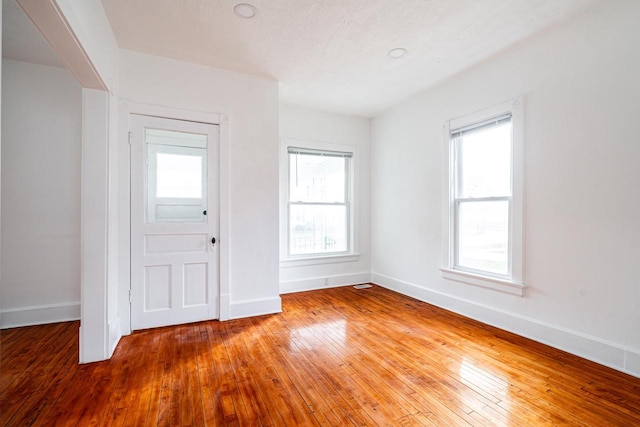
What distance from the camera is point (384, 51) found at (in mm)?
3275

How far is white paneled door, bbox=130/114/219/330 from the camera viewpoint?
3.30m

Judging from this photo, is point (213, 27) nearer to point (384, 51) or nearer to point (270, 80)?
point (270, 80)

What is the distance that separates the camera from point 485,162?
361 cm

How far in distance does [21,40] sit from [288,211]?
3397 mm

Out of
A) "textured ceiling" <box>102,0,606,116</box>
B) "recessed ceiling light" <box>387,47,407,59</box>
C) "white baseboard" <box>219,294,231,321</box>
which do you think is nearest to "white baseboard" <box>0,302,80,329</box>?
"white baseboard" <box>219,294,231,321</box>

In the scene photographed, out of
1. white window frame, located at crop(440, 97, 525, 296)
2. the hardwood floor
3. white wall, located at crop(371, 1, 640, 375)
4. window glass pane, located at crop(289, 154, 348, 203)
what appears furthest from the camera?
window glass pane, located at crop(289, 154, 348, 203)

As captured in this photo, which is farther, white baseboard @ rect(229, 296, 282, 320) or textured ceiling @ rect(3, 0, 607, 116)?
white baseboard @ rect(229, 296, 282, 320)

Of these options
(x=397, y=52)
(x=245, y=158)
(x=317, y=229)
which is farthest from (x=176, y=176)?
(x=397, y=52)

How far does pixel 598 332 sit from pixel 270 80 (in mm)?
4072

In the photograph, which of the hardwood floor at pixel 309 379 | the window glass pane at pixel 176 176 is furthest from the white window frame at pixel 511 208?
the window glass pane at pixel 176 176

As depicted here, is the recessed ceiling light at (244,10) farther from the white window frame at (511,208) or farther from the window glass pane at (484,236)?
the window glass pane at (484,236)

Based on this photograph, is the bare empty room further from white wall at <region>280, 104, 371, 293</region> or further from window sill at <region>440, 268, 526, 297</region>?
white wall at <region>280, 104, 371, 293</region>

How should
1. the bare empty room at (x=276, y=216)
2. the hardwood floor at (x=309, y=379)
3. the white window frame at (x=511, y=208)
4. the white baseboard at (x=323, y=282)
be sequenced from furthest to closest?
the white baseboard at (x=323, y=282), the white window frame at (x=511, y=208), the bare empty room at (x=276, y=216), the hardwood floor at (x=309, y=379)

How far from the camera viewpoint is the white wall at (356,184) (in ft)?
15.8
